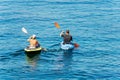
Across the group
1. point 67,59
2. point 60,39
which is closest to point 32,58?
point 67,59

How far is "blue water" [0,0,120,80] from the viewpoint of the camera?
40.8 metres

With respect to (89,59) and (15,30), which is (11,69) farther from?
(15,30)

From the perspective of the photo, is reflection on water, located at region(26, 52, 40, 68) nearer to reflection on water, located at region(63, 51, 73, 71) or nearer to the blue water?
the blue water

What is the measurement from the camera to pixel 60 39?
5531 cm

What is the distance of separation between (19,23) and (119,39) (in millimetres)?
18331

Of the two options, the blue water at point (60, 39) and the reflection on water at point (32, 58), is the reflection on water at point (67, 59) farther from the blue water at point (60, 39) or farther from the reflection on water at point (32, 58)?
the reflection on water at point (32, 58)

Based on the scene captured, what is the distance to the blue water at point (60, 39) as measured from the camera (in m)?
40.8

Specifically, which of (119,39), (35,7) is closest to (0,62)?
(119,39)

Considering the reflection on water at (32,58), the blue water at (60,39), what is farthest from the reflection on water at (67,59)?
the reflection on water at (32,58)

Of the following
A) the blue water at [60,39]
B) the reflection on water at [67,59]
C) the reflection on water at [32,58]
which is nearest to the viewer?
the blue water at [60,39]

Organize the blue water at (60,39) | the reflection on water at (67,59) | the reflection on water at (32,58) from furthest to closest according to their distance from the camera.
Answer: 1. the reflection on water at (32,58)
2. the reflection on water at (67,59)
3. the blue water at (60,39)

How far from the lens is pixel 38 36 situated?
56906 mm

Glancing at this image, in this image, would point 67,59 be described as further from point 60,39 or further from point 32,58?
point 60,39

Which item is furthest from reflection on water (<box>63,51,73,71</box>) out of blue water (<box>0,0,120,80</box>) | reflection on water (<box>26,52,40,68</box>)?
reflection on water (<box>26,52,40,68</box>)
